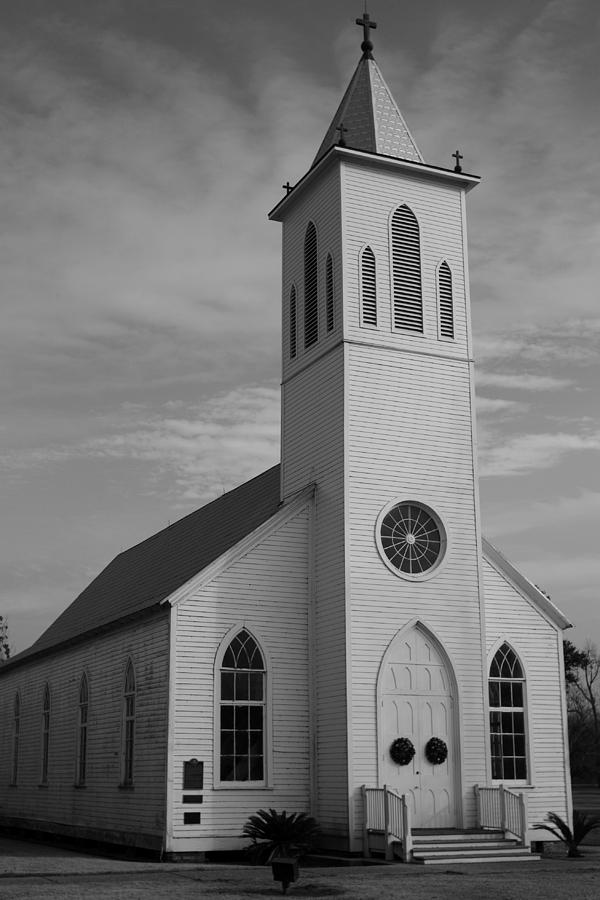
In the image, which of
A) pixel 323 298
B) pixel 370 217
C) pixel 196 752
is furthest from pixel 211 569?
pixel 370 217

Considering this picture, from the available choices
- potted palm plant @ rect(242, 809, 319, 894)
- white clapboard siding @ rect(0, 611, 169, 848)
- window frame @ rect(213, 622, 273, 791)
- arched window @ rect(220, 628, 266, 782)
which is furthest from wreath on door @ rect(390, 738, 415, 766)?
white clapboard siding @ rect(0, 611, 169, 848)

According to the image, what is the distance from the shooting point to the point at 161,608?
80.9ft

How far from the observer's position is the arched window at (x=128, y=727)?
26641 mm

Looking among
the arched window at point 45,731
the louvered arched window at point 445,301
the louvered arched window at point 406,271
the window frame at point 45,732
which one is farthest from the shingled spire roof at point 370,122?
the arched window at point 45,731

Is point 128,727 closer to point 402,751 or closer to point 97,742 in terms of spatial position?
point 97,742

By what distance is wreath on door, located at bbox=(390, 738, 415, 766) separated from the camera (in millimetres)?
24391

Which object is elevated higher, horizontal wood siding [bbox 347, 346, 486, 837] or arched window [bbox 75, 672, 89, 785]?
horizontal wood siding [bbox 347, 346, 486, 837]

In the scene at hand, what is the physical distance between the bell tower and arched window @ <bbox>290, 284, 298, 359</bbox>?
6 cm

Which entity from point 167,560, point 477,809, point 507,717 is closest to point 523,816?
point 477,809

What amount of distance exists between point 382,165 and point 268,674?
1251 cm

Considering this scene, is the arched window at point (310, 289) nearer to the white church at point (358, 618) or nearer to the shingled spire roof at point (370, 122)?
the white church at point (358, 618)

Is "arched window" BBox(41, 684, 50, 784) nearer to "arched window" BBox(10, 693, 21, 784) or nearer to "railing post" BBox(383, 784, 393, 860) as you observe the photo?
"arched window" BBox(10, 693, 21, 784)

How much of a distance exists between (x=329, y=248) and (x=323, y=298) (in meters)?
1.24

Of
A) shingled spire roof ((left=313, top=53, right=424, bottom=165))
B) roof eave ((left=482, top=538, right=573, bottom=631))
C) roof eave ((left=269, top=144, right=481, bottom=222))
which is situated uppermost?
shingled spire roof ((left=313, top=53, right=424, bottom=165))
